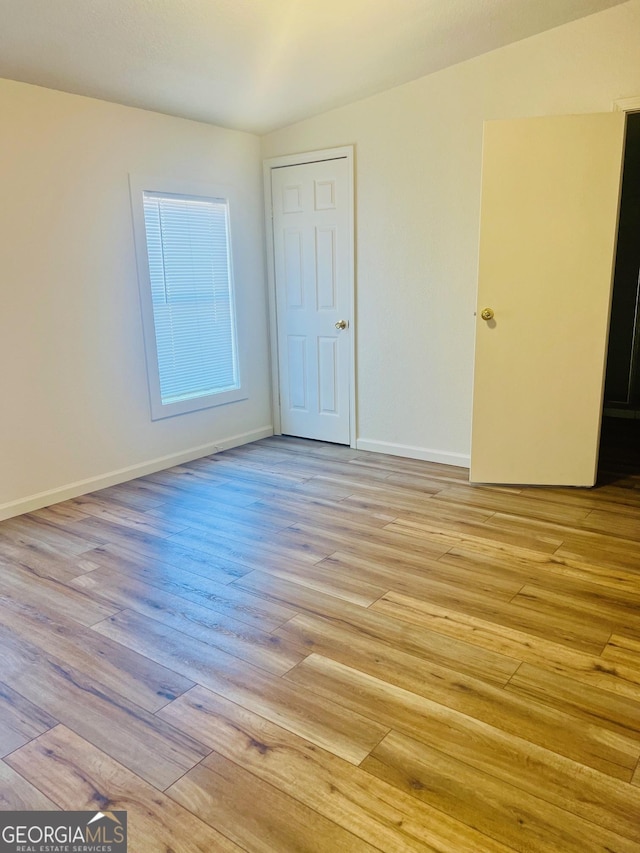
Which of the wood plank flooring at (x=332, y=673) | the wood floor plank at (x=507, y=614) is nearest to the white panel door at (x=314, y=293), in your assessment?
the wood plank flooring at (x=332, y=673)

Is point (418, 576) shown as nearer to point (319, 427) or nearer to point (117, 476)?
point (117, 476)

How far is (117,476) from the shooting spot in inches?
157

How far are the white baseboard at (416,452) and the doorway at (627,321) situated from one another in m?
1.45

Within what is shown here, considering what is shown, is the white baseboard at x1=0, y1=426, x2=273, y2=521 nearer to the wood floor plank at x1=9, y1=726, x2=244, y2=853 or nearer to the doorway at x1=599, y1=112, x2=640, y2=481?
the wood floor plank at x1=9, y1=726, x2=244, y2=853

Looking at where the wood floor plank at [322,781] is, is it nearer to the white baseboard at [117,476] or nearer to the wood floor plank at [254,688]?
the wood floor plank at [254,688]

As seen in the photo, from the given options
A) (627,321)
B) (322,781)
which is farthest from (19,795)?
(627,321)

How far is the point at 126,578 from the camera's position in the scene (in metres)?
2.70

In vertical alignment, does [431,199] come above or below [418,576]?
above

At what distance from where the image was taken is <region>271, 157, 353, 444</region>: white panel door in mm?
4406

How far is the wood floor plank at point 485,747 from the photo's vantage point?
1484 mm

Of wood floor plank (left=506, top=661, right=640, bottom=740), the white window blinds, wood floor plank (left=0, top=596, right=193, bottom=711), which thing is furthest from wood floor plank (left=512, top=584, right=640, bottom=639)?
the white window blinds

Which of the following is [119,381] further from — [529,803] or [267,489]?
[529,803]

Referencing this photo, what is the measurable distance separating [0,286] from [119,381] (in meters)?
0.92
